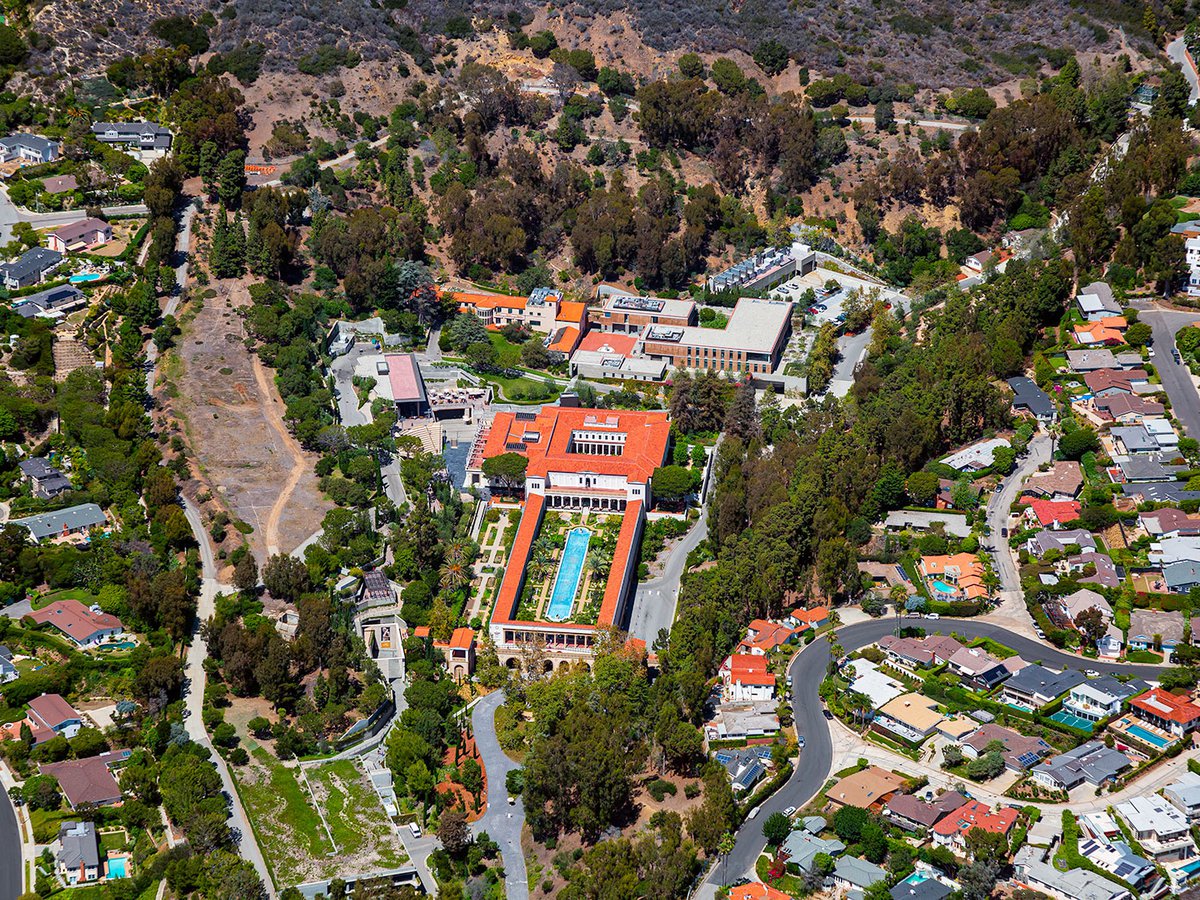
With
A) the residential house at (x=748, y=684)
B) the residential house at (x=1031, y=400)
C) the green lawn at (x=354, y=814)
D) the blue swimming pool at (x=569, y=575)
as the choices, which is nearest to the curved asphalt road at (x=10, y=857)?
the green lawn at (x=354, y=814)

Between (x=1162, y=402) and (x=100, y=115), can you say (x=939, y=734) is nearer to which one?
(x=1162, y=402)

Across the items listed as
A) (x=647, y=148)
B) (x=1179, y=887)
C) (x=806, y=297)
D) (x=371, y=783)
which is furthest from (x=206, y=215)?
(x=1179, y=887)

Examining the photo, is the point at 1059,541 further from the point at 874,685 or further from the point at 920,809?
the point at 920,809

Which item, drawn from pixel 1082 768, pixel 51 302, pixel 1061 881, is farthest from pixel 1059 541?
pixel 51 302

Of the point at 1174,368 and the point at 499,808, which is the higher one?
the point at 1174,368

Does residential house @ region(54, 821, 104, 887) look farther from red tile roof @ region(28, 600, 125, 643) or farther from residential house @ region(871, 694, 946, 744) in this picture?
residential house @ region(871, 694, 946, 744)

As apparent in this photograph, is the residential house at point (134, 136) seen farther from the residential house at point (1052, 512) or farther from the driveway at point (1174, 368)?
Result: the driveway at point (1174, 368)
